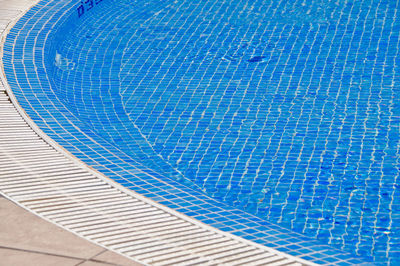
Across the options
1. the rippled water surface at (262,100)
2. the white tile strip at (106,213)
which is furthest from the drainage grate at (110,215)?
the rippled water surface at (262,100)

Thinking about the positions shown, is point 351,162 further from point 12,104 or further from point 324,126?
point 12,104

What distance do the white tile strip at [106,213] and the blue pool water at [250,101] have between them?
1.05ft

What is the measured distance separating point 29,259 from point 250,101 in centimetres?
342

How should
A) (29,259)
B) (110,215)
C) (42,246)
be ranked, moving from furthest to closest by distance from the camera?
(110,215) < (42,246) < (29,259)

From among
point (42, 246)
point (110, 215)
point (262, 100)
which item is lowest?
point (262, 100)

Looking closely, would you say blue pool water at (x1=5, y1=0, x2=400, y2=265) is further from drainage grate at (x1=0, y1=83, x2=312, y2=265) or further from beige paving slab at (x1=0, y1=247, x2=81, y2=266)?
beige paving slab at (x1=0, y1=247, x2=81, y2=266)

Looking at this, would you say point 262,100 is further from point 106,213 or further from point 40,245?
point 40,245

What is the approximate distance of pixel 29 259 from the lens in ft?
10.4

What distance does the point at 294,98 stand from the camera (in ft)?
20.1

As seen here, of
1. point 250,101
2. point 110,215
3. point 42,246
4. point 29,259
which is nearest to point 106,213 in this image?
point 110,215

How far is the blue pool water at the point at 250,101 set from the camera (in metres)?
4.53

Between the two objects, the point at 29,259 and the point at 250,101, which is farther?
the point at 250,101

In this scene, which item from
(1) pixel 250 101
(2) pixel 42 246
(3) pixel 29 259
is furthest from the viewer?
(1) pixel 250 101

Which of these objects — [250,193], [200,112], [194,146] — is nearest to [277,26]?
[200,112]
